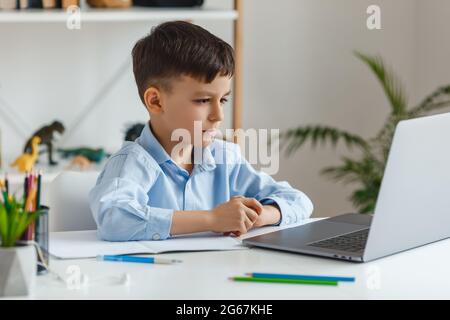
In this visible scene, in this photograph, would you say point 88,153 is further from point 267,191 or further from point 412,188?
point 412,188

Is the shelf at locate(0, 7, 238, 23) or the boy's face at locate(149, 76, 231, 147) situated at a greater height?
the shelf at locate(0, 7, 238, 23)

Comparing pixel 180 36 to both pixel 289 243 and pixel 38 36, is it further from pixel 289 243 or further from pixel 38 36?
pixel 38 36

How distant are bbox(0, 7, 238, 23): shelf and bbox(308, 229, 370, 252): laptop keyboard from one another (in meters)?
1.46

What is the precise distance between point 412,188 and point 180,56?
0.55 meters

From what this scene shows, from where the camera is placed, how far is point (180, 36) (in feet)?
5.50

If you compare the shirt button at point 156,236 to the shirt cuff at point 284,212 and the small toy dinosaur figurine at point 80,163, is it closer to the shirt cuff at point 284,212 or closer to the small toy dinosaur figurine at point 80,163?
the shirt cuff at point 284,212

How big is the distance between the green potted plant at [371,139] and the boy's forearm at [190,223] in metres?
1.53

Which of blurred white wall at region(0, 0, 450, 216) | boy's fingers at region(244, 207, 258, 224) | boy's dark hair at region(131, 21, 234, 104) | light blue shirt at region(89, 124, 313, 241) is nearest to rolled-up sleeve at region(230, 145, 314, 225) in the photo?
light blue shirt at region(89, 124, 313, 241)

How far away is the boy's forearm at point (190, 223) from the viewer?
1.49m

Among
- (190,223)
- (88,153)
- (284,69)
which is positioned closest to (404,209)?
(190,223)

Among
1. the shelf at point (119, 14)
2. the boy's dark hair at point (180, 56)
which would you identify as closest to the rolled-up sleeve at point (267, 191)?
the boy's dark hair at point (180, 56)

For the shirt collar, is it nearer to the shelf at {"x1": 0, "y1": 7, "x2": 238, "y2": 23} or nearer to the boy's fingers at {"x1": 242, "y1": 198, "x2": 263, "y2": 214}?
the boy's fingers at {"x1": 242, "y1": 198, "x2": 263, "y2": 214}

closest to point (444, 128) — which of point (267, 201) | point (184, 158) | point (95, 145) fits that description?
point (267, 201)

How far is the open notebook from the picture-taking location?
138cm
